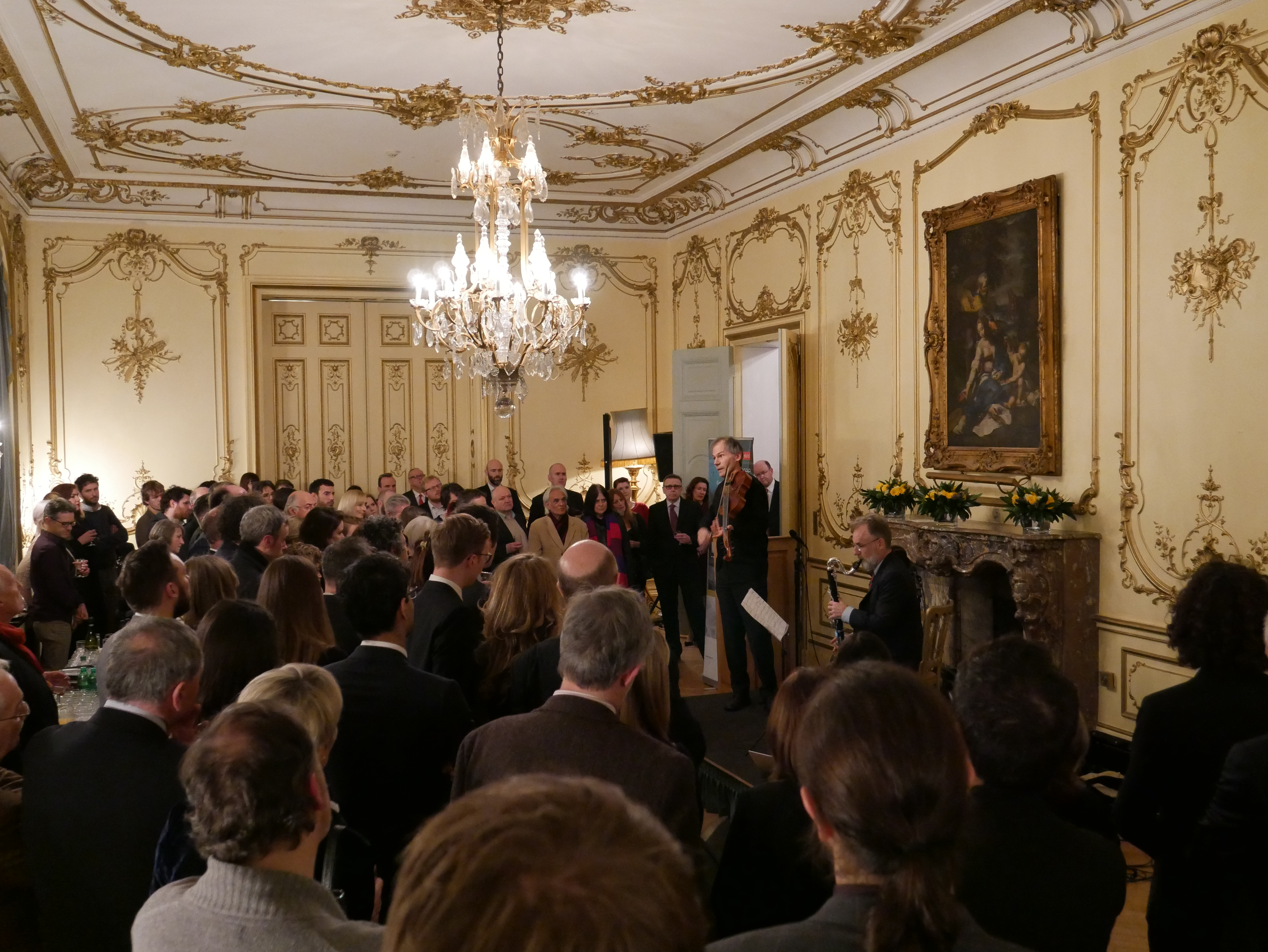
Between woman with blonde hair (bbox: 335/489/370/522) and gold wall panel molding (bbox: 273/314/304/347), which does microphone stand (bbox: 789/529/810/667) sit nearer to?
woman with blonde hair (bbox: 335/489/370/522)

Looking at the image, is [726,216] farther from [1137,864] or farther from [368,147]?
[1137,864]

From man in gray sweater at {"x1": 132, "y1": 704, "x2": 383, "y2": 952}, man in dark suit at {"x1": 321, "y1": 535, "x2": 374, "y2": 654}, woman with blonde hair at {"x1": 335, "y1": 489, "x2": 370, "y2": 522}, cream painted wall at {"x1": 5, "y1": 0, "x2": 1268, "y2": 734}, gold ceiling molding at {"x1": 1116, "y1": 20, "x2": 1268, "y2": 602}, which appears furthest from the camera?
woman with blonde hair at {"x1": 335, "y1": 489, "x2": 370, "y2": 522}

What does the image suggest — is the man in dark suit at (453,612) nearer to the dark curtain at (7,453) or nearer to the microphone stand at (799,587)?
the microphone stand at (799,587)

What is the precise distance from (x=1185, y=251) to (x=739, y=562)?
332cm

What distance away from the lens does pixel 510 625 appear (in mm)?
3523

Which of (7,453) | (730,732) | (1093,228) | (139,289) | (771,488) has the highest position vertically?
(139,289)

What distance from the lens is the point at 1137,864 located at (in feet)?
14.8

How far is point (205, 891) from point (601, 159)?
Answer: 8308 millimetres

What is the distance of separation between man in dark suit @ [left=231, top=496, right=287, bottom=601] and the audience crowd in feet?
2.24

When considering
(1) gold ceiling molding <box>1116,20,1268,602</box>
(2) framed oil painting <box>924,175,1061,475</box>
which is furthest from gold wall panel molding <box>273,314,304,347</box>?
(1) gold ceiling molding <box>1116,20,1268,602</box>

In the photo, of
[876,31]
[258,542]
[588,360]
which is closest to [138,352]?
[588,360]

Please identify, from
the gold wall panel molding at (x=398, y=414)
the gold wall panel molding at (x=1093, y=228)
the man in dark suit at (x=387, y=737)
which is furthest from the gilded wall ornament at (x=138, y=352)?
the man in dark suit at (x=387, y=737)

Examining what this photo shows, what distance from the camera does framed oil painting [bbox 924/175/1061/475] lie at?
601 centimetres

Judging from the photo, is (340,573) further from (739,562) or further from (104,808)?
(739,562)
